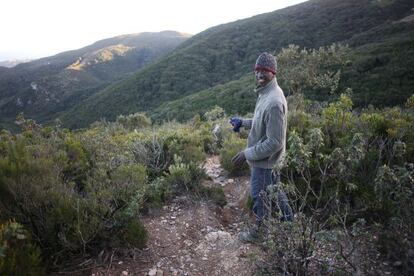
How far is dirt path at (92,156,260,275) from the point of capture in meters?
2.88

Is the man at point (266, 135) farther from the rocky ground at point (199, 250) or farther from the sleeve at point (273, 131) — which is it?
the rocky ground at point (199, 250)

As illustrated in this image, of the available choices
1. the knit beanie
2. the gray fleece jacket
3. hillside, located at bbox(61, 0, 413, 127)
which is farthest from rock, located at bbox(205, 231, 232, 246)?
hillside, located at bbox(61, 0, 413, 127)

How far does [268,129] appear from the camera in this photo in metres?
2.79

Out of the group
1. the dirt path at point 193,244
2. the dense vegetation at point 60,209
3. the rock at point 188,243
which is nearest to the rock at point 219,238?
the dirt path at point 193,244

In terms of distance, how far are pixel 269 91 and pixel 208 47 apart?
6387 centimetres

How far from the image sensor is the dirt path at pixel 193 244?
2.88 meters

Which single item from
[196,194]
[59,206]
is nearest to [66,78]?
[196,194]

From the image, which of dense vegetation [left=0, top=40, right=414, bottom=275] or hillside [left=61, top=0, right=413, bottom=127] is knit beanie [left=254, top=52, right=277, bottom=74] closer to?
dense vegetation [left=0, top=40, right=414, bottom=275]

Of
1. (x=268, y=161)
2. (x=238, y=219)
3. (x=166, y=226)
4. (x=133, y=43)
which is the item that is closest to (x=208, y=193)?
(x=238, y=219)

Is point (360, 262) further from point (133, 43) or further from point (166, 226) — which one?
point (133, 43)

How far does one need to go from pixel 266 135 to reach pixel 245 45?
6113 centimetres

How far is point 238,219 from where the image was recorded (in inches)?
154

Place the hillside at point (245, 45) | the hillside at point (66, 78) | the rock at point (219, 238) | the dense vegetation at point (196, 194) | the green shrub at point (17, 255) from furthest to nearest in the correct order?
the hillside at point (66, 78)
the hillside at point (245, 45)
the rock at point (219, 238)
the dense vegetation at point (196, 194)
the green shrub at point (17, 255)

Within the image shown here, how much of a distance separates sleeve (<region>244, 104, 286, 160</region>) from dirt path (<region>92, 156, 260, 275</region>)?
2.52 feet
